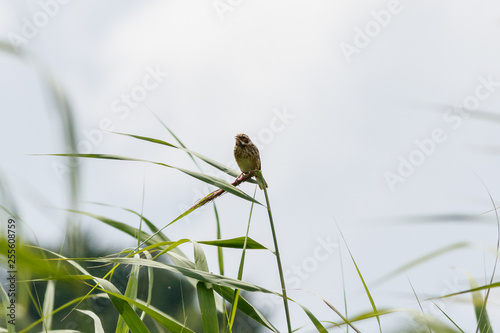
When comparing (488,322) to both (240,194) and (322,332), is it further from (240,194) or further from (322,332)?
(240,194)

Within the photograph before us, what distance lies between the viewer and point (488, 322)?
1618mm

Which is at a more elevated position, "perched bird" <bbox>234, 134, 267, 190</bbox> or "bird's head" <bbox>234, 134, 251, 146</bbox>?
"bird's head" <bbox>234, 134, 251, 146</bbox>

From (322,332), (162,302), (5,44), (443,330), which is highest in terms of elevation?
(5,44)

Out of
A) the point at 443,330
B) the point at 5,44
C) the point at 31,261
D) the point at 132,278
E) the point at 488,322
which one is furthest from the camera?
the point at 132,278

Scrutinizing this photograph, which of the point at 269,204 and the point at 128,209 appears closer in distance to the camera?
the point at 269,204

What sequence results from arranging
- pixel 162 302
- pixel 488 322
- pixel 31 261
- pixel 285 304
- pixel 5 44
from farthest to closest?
pixel 162 302, pixel 488 322, pixel 285 304, pixel 5 44, pixel 31 261

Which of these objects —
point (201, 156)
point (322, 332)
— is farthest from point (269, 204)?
point (322, 332)

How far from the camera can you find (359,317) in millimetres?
1342

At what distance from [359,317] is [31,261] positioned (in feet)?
2.81

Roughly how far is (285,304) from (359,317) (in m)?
0.24

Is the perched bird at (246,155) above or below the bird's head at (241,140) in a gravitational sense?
below

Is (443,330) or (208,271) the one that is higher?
(208,271)

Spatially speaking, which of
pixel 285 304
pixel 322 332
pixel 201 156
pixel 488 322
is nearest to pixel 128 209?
pixel 201 156

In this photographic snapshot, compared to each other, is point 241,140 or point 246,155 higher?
point 241,140
